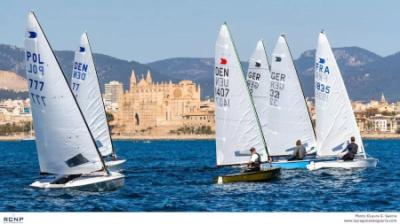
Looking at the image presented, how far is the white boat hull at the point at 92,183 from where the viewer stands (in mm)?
31281

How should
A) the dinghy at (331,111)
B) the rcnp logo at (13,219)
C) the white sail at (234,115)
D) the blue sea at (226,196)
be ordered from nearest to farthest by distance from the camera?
the rcnp logo at (13,219), the blue sea at (226,196), the white sail at (234,115), the dinghy at (331,111)

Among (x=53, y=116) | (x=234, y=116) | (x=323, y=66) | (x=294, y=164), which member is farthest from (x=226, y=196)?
(x=323, y=66)

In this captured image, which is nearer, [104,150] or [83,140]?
[83,140]

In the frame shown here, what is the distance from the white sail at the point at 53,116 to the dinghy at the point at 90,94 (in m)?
14.4

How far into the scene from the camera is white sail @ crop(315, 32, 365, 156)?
151ft

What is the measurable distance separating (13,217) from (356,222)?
14.6 feet

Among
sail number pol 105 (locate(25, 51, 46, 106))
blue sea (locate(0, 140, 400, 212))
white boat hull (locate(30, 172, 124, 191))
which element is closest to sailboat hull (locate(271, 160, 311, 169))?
blue sea (locate(0, 140, 400, 212))

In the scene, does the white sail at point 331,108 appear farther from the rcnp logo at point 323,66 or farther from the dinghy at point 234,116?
the dinghy at point 234,116

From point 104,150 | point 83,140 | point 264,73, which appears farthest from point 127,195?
point 264,73

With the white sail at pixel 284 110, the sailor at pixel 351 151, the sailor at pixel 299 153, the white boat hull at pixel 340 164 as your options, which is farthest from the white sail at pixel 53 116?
the white sail at pixel 284 110

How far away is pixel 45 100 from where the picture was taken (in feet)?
102

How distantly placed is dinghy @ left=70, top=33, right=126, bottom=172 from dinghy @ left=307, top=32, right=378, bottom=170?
8.80 m

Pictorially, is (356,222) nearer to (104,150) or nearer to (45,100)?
(45,100)

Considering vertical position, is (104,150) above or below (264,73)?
below
